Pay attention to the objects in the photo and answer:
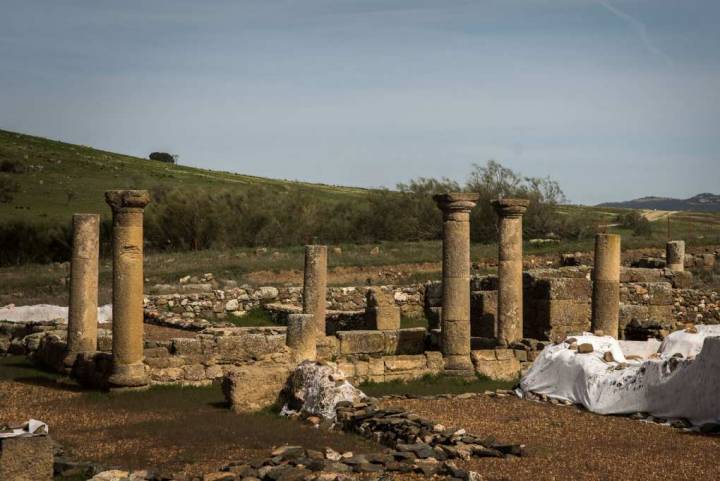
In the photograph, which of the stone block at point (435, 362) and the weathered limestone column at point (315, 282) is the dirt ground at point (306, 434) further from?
the weathered limestone column at point (315, 282)

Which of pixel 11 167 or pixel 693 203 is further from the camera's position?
pixel 693 203

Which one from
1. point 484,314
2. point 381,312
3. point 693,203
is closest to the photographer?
point 484,314

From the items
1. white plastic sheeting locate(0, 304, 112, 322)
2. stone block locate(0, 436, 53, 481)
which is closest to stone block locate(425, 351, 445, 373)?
stone block locate(0, 436, 53, 481)

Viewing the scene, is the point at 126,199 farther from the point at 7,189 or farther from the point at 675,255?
the point at 7,189

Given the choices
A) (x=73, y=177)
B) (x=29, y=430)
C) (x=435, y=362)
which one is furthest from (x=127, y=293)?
(x=73, y=177)

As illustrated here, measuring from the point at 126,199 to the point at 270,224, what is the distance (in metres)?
31.1

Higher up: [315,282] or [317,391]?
[315,282]

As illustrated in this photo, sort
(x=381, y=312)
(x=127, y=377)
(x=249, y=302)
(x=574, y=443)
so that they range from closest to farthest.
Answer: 1. (x=574, y=443)
2. (x=127, y=377)
3. (x=381, y=312)
4. (x=249, y=302)

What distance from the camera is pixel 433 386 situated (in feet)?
59.9

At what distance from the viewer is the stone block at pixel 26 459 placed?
10398mm

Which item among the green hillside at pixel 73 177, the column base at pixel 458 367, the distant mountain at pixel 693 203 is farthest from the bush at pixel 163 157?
the column base at pixel 458 367

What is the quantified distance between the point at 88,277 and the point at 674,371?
1170 centimetres

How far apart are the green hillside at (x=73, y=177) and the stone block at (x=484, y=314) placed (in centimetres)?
3145

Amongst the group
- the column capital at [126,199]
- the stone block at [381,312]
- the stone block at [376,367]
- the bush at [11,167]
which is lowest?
the stone block at [376,367]
